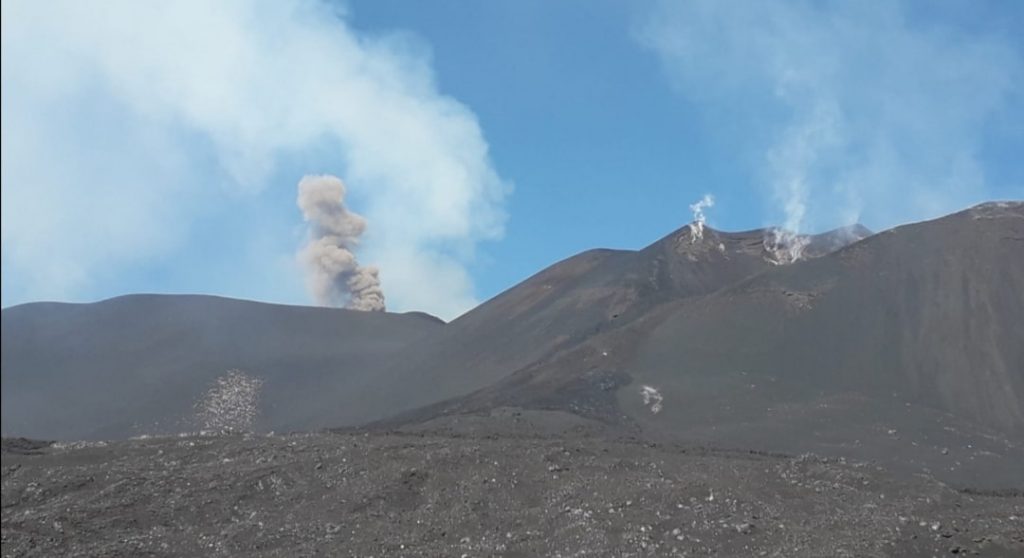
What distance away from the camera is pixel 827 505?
27.7 meters

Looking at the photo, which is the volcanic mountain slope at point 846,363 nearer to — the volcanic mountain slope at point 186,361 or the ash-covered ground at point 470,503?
the ash-covered ground at point 470,503

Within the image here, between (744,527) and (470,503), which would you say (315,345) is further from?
(744,527)

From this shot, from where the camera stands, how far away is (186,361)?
60.8 m

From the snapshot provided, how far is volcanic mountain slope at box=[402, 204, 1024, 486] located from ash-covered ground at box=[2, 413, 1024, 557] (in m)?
5.38

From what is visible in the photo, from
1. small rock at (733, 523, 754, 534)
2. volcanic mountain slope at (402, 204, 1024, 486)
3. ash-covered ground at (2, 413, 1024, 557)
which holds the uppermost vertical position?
volcanic mountain slope at (402, 204, 1024, 486)

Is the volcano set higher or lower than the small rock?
higher

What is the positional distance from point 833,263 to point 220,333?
127 ft

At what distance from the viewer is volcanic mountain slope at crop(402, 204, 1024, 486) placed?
38.6 metres

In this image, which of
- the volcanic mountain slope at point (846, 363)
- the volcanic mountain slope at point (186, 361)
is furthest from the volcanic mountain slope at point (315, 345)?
the volcanic mountain slope at point (846, 363)

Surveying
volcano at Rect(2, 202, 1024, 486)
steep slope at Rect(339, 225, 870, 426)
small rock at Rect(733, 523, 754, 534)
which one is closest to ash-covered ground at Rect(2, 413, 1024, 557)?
small rock at Rect(733, 523, 754, 534)

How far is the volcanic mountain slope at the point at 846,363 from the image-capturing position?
38625 millimetres

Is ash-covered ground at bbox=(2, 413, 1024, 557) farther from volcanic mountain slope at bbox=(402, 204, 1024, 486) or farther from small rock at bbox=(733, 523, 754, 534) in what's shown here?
volcanic mountain slope at bbox=(402, 204, 1024, 486)

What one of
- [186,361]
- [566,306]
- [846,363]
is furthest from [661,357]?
[186,361]

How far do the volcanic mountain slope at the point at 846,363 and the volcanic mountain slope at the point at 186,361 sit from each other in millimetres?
14623
